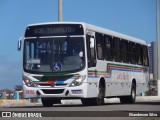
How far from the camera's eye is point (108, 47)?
23875 mm

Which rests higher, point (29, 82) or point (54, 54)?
point (54, 54)

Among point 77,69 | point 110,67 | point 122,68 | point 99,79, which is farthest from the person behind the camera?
point 122,68

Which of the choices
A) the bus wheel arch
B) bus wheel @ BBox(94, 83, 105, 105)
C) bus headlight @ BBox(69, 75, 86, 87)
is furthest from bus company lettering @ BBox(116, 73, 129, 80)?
bus headlight @ BBox(69, 75, 86, 87)

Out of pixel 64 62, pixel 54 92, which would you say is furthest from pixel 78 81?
pixel 54 92

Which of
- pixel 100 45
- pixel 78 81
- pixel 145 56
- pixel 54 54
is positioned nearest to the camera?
pixel 78 81

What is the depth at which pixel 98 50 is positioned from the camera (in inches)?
882

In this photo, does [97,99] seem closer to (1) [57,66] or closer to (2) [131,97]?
(1) [57,66]

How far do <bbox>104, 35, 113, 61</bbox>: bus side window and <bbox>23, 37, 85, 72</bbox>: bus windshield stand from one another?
110 inches

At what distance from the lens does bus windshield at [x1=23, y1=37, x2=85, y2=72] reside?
2072cm

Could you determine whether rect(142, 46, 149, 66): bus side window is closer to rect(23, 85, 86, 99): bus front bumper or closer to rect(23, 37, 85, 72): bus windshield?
rect(23, 37, 85, 72): bus windshield

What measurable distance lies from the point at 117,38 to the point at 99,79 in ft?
12.2

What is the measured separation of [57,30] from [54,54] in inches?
40.0

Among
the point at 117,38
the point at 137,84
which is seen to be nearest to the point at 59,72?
the point at 117,38

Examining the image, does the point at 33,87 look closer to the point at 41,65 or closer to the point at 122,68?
the point at 41,65
